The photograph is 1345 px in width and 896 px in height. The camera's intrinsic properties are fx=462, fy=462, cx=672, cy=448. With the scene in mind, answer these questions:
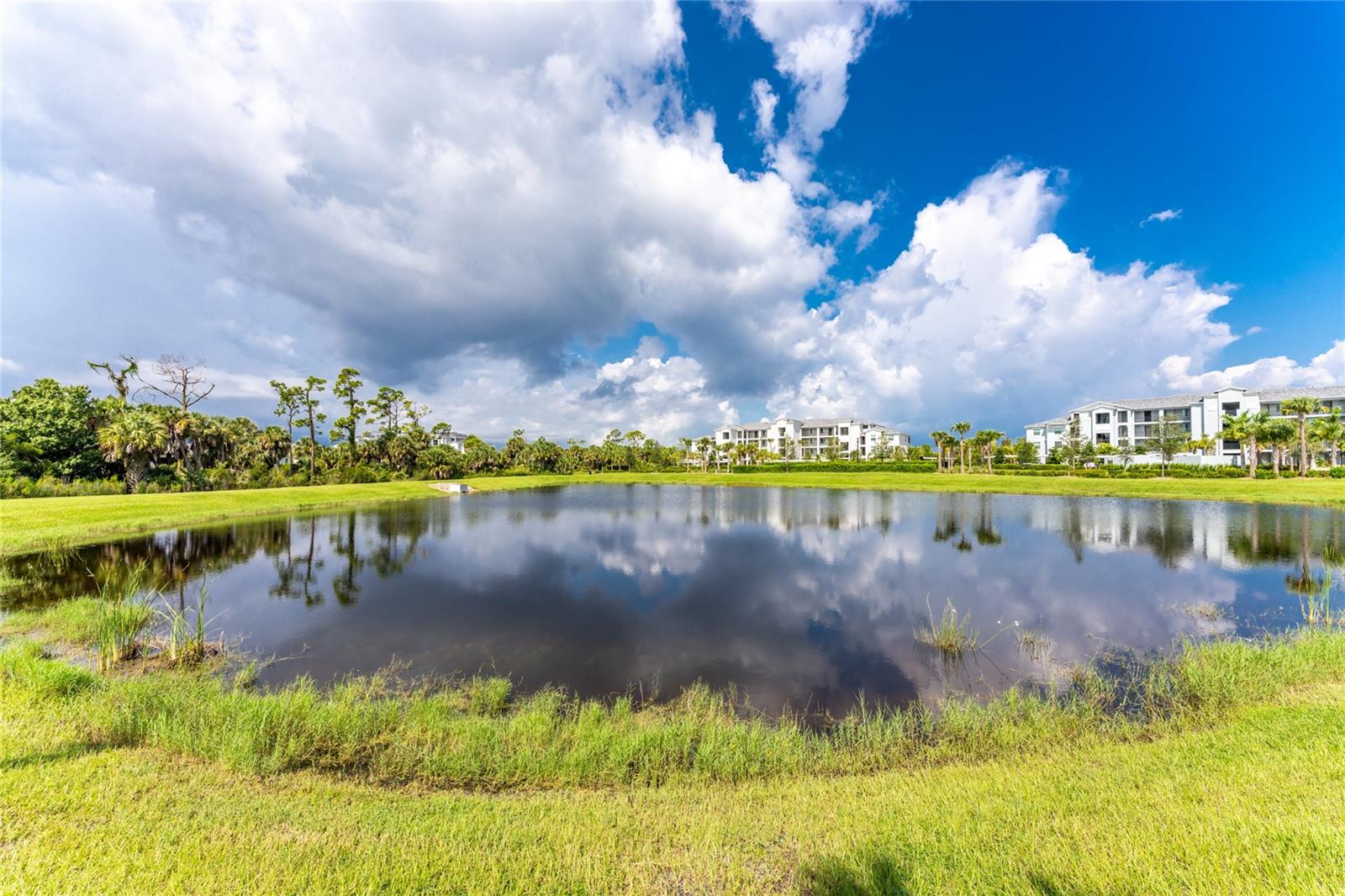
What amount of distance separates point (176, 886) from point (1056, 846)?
743 cm

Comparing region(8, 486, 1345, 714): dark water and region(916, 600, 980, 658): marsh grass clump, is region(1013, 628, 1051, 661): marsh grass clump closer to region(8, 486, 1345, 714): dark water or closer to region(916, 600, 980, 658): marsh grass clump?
region(8, 486, 1345, 714): dark water

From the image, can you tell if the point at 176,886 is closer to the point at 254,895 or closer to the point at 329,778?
the point at 254,895

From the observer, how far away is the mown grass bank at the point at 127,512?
70.2 ft

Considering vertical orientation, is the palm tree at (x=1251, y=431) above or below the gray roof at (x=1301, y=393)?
below

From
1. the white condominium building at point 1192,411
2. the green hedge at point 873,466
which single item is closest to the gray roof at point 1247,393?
the white condominium building at point 1192,411

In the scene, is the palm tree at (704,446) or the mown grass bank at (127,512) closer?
the mown grass bank at (127,512)

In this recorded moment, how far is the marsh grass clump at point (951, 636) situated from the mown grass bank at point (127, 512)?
111 feet

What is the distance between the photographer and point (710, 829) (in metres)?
4.78

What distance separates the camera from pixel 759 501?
143 ft

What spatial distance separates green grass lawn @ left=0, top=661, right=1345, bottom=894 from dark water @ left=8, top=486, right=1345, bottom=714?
3769mm

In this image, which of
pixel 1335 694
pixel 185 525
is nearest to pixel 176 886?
pixel 1335 694

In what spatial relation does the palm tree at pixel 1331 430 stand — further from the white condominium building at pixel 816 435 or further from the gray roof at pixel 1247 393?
the white condominium building at pixel 816 435

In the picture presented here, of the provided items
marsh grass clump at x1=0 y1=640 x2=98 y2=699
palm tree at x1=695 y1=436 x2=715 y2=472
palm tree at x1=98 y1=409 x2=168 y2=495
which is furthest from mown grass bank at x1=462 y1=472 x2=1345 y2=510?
marsh grass clump at x1=0 y1=640 x2=98 y2=699

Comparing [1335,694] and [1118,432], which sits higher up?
[1118,432]
